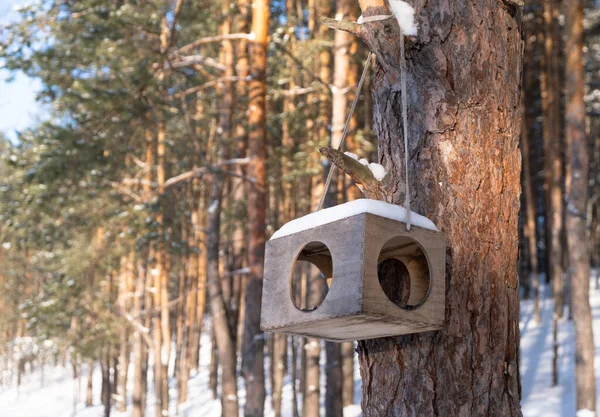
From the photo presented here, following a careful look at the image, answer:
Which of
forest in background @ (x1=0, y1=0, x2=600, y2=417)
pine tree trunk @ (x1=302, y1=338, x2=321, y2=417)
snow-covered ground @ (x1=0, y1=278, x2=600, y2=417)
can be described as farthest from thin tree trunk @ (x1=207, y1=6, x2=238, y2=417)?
snow-covered ground @ (x1=0, y1=278, x2=600, y2=417)

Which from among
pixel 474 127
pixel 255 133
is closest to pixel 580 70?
pixel 255 133

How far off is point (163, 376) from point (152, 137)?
5.07 metres

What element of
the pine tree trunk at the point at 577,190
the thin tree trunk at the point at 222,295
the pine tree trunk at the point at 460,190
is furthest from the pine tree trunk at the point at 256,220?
the pine tree trunk at the point at 460,190

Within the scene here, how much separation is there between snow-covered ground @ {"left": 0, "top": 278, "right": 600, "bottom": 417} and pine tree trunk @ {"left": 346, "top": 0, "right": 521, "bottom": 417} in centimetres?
950

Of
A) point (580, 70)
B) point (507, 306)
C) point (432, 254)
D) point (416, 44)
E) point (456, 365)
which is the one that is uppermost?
point (580, 70)

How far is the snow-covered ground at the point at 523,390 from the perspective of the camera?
1213 centimetres

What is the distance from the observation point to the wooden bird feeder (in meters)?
2.28

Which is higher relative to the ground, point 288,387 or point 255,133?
point 255,133

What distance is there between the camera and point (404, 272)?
2.61 meters

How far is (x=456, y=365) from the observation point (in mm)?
2350

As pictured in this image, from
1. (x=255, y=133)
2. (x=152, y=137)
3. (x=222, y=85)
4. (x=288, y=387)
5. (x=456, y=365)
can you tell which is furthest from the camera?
(x=288, y=387)

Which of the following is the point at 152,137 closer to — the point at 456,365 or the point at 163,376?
the point at 163,376

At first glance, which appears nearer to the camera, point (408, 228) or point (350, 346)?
point (408, 228)

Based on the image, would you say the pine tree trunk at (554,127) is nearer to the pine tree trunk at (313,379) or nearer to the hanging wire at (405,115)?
the pine tree trunk at (313,379)
